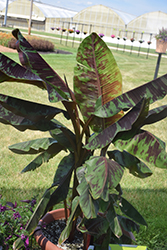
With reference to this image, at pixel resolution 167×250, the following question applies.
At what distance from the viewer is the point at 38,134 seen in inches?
240

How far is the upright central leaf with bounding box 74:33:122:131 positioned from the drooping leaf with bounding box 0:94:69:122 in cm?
29

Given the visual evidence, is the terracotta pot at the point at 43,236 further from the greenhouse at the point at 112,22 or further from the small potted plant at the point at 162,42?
the greenhouse at the point at 112,22

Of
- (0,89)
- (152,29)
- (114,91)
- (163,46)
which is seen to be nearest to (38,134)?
(0,89)

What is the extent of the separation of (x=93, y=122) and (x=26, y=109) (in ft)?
1.85

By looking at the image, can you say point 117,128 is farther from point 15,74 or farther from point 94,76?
point 15,74

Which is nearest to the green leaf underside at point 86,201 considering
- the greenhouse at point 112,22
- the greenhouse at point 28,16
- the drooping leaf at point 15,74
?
the drooping leaf at point 15,74

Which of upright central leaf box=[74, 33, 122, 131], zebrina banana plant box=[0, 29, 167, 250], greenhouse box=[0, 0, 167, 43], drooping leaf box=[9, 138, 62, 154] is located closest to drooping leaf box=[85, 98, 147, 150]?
zebrina banana plant box=[0, 29, 167, 250]

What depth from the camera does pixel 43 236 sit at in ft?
7.77

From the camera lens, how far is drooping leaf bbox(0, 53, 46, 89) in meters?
1.83

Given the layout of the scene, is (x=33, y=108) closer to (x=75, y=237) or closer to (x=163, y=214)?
(x=75, y=237)

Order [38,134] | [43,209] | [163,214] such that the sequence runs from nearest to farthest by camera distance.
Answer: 1. [43,209]
2. [163,214]
3. [38,134]

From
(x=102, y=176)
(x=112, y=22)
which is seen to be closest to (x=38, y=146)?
(x=102, y=176)

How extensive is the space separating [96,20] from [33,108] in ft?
149

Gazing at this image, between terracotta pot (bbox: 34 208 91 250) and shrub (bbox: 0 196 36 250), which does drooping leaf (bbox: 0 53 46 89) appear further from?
terracotta pot (bbox: 34 208 91 250)
